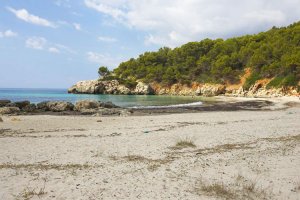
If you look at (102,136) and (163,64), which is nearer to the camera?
(102,136)

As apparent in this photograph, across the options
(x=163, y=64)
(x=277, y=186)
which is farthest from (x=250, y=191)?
(x=163, y=64)

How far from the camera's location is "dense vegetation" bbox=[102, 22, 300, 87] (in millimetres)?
74312

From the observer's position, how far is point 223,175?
341 inches

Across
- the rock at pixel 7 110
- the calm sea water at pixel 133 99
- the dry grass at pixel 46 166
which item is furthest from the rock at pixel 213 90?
the dry grass at pixel 46 166

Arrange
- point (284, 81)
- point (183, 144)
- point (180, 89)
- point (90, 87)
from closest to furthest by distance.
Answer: point (183, 144) → point (284, 81) → point (180, 89) → point (90, 87)

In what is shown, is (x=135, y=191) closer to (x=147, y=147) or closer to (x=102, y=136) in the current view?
(x=147, y=147)

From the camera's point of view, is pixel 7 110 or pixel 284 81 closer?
pixel 7 110

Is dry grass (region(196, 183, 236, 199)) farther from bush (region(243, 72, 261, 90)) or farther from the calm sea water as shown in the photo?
bush (region(243, 72, 261, 90))

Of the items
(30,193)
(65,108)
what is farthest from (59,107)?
(30,193)

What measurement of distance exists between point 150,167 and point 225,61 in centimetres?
8439

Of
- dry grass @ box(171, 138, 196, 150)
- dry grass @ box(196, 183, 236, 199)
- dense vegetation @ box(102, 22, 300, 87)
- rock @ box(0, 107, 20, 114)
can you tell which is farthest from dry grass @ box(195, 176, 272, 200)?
dense vegetation @ box(102, 22, 300, 87)

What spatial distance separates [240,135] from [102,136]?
699cm

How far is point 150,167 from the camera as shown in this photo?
9.40 meters

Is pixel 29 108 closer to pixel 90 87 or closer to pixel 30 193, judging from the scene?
pixel 30 193
